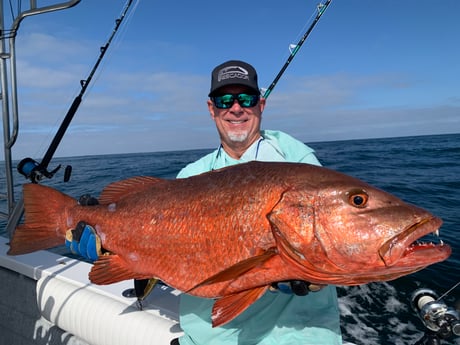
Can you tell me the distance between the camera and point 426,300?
8.54 ft

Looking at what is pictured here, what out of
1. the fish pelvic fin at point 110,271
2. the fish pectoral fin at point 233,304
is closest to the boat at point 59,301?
the fish pelvic fin at point 110,271

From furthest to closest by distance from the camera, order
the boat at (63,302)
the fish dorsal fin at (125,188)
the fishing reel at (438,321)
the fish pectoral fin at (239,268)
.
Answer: the boat at (63,302) < the fish dorsal fin at (125,188) < the fishing reel at (438,321) < the fish pectoral fin at (239,268)

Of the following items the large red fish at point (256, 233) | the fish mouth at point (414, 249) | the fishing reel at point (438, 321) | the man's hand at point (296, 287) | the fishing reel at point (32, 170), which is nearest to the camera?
the fish mouth at point (414, 249)

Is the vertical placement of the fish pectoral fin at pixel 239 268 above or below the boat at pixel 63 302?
above

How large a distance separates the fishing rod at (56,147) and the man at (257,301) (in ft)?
6.60

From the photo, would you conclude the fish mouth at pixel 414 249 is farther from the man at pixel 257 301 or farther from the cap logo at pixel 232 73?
the cap logo at pixel 232 73

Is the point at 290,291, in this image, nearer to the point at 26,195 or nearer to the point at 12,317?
the point at 26,195

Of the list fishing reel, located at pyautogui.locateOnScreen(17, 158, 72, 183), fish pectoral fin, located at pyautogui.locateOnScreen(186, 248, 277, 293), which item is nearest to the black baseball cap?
fish pectoral fin, located at pyautogui.locateOnScreen(186, 248, 277, 293)

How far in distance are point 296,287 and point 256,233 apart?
394 millimetres

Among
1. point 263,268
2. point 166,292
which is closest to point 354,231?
point 263,268

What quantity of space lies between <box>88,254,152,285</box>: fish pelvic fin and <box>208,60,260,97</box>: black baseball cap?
1493mm

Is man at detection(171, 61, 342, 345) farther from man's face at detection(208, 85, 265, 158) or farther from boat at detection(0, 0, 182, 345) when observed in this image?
boat at detection(0, 0, 182, 345)

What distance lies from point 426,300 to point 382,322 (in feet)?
8.57

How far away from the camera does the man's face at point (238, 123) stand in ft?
8.78
